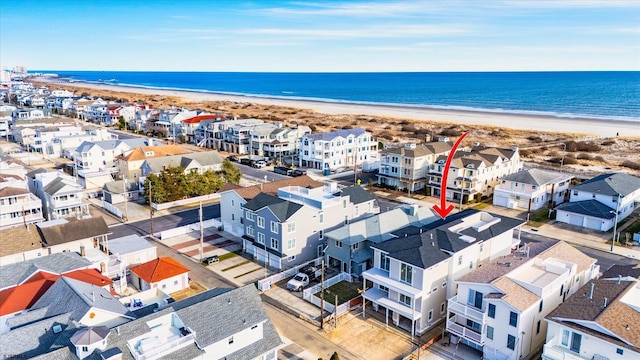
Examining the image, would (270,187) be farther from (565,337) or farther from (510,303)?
(565,337)

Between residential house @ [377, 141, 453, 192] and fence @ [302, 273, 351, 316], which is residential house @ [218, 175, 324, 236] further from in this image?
residential house @ [377, 141, 453, 192]

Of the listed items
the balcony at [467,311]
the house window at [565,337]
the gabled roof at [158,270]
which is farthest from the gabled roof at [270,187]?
the house window at [565,337]

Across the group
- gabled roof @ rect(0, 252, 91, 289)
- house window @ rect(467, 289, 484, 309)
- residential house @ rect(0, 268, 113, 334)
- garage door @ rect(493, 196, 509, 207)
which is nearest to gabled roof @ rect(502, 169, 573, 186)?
garage door @ rect(493, 196, 509, 207)

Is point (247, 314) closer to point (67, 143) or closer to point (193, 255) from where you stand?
point (193, 255)

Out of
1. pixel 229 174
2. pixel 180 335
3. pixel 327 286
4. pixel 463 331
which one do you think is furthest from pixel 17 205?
pixel 463 331

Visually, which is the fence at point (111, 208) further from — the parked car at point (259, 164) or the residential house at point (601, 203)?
the residential house at point (601, 203)

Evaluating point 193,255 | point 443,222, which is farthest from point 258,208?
point 443,222
